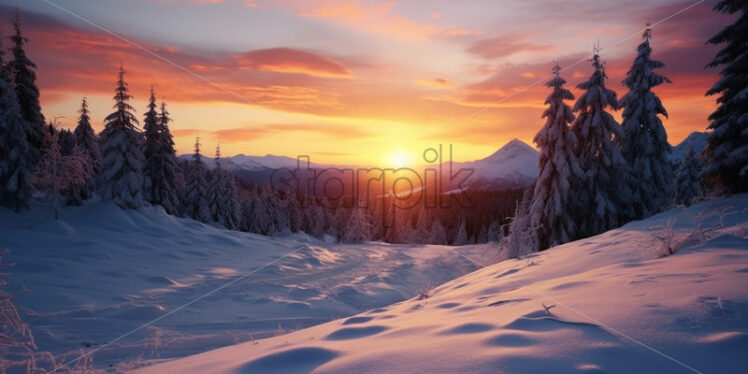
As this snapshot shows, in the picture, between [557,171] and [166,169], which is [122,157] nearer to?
[166,169]

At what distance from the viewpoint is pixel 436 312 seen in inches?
193

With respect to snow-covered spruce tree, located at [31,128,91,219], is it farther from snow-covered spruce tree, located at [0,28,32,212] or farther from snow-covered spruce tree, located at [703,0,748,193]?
snow-covered spruce tree, located at [703,0,748,193]

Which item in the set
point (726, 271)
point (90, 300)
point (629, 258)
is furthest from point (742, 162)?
point (90, 300)

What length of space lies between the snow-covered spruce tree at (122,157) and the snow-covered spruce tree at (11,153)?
5.33 meters

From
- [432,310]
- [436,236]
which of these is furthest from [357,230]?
[432,310]

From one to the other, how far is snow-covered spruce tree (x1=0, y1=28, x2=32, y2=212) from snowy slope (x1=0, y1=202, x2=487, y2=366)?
1.31 meters

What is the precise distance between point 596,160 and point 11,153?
38.6 metres

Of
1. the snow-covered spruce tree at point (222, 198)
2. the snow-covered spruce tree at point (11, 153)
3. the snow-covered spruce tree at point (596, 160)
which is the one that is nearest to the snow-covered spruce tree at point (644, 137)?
the snow-covered spruce tree at point (596, 160)

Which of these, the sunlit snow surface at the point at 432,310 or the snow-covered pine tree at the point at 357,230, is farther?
the snow-covered pine tree at the point at 357,230

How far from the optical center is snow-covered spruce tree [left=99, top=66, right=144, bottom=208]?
28.6 metres

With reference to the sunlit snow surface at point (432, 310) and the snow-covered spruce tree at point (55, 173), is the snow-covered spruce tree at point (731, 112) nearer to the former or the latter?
the sunlit snow surface at point (432, 310)

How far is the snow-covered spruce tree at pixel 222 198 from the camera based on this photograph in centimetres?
4438

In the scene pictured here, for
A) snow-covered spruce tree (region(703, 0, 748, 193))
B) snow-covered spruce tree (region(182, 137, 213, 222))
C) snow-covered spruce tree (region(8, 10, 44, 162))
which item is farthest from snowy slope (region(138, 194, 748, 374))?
snow-covered spruce tree (region(182, 137, 213, 222))

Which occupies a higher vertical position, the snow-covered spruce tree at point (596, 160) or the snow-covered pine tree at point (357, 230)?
the snow-covered spruce tree at point (596, 160)
